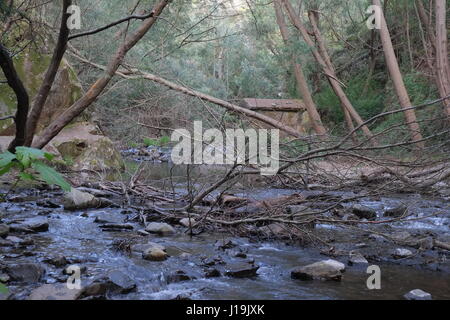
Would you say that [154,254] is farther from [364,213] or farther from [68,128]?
[68,128]

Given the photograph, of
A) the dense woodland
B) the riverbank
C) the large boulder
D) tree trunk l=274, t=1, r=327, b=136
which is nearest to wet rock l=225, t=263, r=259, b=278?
the riverbank

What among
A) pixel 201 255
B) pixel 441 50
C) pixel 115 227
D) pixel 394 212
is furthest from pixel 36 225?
pixel 441 50

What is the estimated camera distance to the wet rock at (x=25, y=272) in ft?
11.4

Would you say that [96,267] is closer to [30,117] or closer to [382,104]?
[30,117]

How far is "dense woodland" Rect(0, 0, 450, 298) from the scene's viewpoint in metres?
4.71

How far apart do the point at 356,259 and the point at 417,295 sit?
3.09 feet

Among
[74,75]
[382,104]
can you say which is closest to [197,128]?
[74,75]

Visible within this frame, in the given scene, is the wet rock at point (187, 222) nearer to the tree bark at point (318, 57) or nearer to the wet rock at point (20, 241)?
the wet rock at point (20, 241)

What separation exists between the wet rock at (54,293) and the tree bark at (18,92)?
158cm

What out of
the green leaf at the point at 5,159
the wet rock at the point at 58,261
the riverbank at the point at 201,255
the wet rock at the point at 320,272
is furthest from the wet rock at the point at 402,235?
the green leaf at the point at 5,159

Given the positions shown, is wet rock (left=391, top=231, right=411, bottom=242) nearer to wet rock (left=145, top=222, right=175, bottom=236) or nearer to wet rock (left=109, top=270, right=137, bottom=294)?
wet rock (left=145, top=222, right=175, bottom=236)

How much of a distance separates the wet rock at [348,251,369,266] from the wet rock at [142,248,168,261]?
1.69 meters

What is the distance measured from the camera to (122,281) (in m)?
3.52
